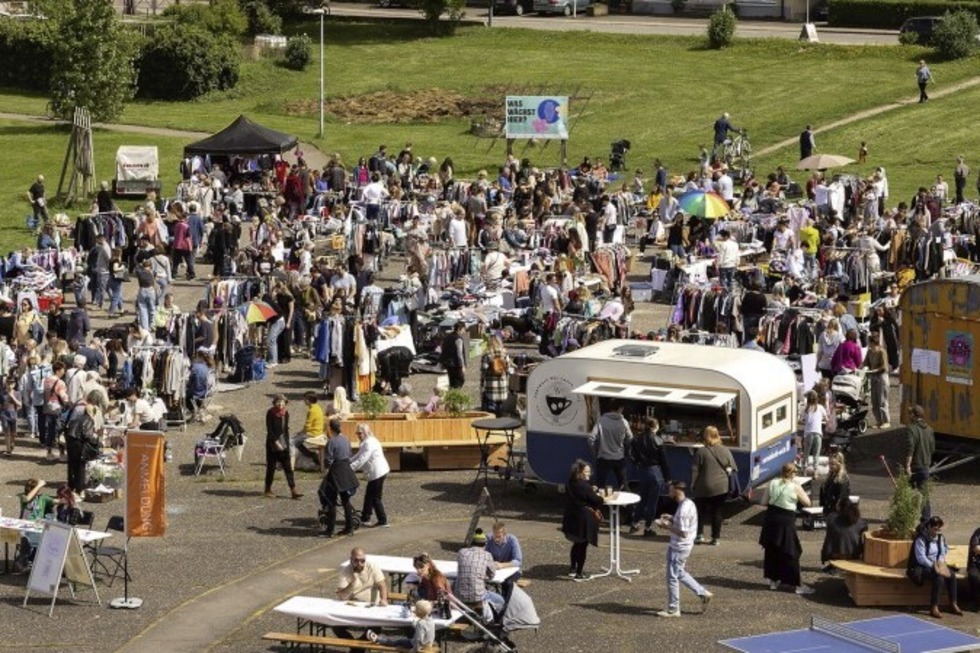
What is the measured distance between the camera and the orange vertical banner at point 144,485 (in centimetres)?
2650

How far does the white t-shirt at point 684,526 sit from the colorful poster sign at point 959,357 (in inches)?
301

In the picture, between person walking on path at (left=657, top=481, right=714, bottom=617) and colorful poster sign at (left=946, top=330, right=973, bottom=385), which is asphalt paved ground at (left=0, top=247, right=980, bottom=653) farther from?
colorful poster sign at (left=946, top=330, right=973, bottom=385)

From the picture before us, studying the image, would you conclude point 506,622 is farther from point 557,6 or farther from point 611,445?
point 557,6

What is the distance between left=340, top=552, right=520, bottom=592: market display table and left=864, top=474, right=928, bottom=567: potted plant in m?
4.56

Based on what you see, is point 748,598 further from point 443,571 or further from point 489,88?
point 489,88

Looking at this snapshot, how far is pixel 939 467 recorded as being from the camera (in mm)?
31297

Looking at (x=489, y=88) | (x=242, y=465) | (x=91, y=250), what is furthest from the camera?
(x=489, y=88)

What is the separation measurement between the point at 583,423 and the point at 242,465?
20.0 ft

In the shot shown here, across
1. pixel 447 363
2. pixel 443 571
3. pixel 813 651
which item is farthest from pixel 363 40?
pixel 813 651

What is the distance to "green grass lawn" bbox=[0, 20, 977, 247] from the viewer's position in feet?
214

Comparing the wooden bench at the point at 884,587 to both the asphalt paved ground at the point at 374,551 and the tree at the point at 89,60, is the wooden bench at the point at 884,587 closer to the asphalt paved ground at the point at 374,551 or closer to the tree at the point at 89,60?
the asphalt paved ground at the point at 374,551

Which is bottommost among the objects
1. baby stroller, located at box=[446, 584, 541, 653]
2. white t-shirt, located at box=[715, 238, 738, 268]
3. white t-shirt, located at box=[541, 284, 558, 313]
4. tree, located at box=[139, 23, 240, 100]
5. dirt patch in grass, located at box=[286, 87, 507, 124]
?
baby stroller, located at box=[446, 584, 541, 653]

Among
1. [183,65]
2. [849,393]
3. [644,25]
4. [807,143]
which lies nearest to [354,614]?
[849,393]

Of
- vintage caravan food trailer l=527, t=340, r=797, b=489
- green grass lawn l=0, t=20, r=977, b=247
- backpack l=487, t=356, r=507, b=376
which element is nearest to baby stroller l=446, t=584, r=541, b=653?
vintage caravan food trailer l=527, t=340, r=797, b=489
